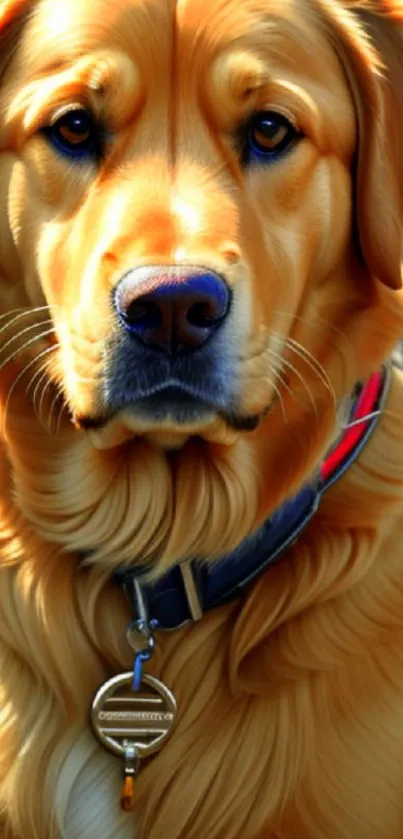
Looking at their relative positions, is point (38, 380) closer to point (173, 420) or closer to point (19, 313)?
point (19, 313)

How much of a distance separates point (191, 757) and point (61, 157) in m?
1.33

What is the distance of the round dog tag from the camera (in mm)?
4254

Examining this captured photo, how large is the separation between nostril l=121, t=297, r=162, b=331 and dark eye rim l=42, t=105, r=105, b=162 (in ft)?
1.37

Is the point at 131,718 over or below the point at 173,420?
below

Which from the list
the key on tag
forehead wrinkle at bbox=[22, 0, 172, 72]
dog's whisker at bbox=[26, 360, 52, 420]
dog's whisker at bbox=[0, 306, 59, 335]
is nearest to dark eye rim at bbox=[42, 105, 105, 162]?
forehead wrinkle at bbox=[22, 0, 172, 72]

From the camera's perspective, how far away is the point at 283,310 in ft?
13.2

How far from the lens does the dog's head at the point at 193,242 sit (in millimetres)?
3814

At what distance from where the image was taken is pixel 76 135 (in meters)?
4.00

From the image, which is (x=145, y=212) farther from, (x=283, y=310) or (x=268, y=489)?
(x=268, y=489)

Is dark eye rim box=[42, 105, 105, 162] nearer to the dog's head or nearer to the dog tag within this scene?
Answer: the dog's head

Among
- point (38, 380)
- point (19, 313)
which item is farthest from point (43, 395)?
point (19, 313)

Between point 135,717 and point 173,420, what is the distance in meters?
0.76

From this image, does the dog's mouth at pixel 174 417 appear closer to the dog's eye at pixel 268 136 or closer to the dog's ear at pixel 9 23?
the dog's eye at pixel 268 136

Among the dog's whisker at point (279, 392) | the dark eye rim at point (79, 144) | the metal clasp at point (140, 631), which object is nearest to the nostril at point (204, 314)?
the dog's whisker at point (279, 392)
